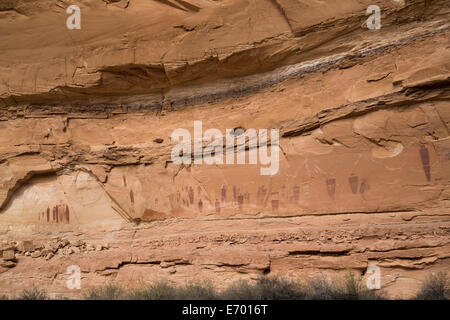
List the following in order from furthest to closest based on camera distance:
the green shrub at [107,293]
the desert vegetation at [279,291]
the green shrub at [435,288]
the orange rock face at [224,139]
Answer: the orange rock face at [224,139] < the green shrub at [107,293] < the desert vegetation at [279,291] < the green shrub at [435,288]

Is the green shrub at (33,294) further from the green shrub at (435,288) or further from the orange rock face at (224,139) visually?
the green shrub at (435,288)

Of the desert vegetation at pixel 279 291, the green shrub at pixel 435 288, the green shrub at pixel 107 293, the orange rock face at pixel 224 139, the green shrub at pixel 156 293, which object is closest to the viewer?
the green shrub at pixel 435 288

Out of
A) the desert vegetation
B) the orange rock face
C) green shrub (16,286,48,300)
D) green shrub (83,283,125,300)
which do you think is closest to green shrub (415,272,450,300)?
the desert vegetation

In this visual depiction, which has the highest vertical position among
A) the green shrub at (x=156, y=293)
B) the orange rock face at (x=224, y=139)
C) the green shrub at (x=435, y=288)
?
the orange rock face at (x=224, y=139)

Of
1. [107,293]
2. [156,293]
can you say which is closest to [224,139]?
[156,293]

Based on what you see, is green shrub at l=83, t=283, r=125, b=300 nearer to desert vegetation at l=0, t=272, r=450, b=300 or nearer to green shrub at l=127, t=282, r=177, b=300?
desert vegetation at l=0, t=272, r=450, b=300

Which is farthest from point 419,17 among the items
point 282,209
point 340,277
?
point 340,277

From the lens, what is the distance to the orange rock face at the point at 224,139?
6445 mm

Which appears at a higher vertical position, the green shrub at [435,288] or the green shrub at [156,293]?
the green shrub at [435,288]

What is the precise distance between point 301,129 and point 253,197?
1.86 metres

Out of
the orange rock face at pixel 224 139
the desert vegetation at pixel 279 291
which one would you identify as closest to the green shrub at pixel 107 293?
the desert vegetation at pixel 279 291

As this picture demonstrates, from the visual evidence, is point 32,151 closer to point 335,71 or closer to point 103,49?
point 103,49

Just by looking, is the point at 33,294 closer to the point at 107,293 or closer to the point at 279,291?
the point at 107,293
